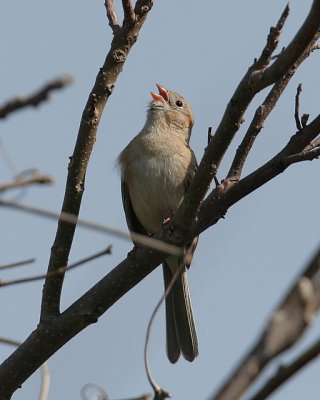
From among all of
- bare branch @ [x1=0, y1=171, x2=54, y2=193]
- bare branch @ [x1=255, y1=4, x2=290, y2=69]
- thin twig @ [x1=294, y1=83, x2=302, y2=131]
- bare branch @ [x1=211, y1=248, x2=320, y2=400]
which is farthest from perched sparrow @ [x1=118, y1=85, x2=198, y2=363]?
bare branch @ [x1=211, y1=248, x2=320, y2=400]

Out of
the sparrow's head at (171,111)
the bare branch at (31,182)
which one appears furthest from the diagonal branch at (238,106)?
the sparrow's head at (171,111)

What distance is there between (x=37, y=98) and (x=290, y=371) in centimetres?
56

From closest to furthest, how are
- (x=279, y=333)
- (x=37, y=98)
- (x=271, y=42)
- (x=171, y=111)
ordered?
1. (x=279, y=333)
2. (x=37, y=98)
3. (x=271, y=42)
4. (x=171, y=111)

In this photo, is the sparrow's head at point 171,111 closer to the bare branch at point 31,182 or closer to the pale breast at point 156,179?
the pale breast at point 156,179

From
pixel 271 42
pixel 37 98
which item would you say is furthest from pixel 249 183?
pixel 37 98

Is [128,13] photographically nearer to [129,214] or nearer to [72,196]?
[72,196]

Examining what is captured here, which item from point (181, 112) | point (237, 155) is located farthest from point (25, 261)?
point (181, 112)

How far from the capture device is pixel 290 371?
3.26 ft

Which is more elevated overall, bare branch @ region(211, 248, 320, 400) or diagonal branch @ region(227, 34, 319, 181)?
diagonal branch @ region(227, 34, 319, 181)

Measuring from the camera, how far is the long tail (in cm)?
561

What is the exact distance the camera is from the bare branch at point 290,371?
0.98 m

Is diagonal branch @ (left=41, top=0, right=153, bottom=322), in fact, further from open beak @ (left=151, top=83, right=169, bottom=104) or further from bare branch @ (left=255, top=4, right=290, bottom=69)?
open beak @ (left=151, top=83, right=169, bottom=104)

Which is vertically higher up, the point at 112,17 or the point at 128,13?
the point at 112,17

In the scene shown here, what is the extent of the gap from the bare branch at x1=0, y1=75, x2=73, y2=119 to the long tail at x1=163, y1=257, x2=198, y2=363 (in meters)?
4.61
